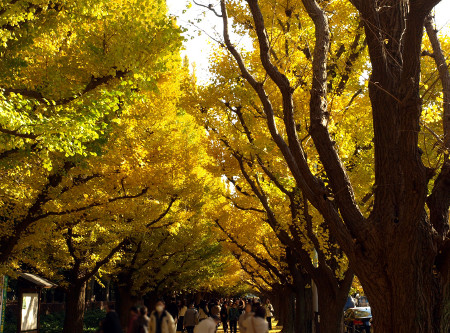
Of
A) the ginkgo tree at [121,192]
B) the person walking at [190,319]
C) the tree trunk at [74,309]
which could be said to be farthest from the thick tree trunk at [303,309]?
the tree trunk at [74,309]

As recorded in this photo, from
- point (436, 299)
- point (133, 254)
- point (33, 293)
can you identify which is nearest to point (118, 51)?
point (436, 299)

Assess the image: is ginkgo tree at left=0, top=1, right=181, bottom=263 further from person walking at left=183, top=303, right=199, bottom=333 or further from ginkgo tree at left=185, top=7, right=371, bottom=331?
person walking at left=183, top=303, right=199, bottom=333

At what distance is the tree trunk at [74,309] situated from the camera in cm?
1895

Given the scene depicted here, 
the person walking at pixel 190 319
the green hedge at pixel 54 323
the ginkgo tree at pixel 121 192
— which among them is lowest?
the person walking at pixel 190 319

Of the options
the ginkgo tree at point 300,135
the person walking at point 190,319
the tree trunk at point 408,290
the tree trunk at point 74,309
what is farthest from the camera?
the tree trunk at point 74,309

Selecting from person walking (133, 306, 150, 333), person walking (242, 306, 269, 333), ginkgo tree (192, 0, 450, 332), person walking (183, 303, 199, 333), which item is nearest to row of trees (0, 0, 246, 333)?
ginkgo tree (192, 0, 450, 332)

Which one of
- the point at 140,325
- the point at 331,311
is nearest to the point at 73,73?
the point at 140,325

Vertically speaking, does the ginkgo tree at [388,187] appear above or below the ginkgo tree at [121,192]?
below

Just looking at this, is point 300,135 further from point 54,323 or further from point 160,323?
point 54,323

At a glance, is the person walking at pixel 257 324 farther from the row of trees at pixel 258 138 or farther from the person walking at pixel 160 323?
the row of trees at pixel 258 138

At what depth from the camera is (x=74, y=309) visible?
19.2 metres

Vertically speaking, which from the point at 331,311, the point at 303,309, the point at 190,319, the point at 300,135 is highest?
the point at 300,135

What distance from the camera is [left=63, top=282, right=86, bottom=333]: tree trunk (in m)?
19.0

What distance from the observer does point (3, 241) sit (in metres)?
12.9
